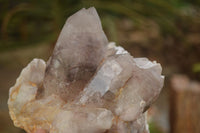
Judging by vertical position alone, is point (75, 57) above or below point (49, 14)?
above

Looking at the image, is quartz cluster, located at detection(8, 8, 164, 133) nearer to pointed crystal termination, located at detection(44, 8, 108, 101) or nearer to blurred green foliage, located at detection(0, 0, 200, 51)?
pointed crystal termination, located at detection(44, 8, 108, 101)

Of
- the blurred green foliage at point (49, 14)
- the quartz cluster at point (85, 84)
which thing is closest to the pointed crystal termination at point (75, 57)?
the quartz cluster at point (85, 84)

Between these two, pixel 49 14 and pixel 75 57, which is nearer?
pixel 75 57

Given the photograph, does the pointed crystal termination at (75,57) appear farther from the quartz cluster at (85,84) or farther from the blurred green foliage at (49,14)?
the blurred green foliage at (49,14)

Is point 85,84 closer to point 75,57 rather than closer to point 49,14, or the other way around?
point 75,57

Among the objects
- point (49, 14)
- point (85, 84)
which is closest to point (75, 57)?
point (85, 84)

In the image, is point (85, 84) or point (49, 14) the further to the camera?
point (49, 14)
